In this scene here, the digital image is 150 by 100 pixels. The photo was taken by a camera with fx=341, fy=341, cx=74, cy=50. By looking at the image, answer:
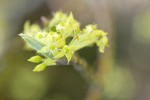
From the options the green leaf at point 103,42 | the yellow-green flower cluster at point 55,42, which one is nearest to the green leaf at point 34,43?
the yellow-green flower cluster at point 55,42

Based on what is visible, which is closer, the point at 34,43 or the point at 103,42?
the point at 34,43

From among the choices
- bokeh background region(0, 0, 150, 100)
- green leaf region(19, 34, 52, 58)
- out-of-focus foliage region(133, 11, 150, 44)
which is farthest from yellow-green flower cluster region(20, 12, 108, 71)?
out-of-focus foliage region(133, 11, 150, 44)

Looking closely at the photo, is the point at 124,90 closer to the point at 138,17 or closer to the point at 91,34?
the point at 138,17

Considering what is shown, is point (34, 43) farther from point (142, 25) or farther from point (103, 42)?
point (142, 25)

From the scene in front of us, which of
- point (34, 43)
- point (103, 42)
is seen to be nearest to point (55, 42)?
point (34, 43)

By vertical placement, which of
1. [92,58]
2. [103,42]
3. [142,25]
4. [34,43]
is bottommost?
[34,43]

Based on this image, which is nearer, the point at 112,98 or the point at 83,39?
the point at 83,39

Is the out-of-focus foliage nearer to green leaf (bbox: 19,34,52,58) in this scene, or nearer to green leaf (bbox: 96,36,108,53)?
green leaf (bbox: 96,36,108,53)

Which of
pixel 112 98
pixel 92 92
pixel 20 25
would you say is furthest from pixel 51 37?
pixel 20 25
